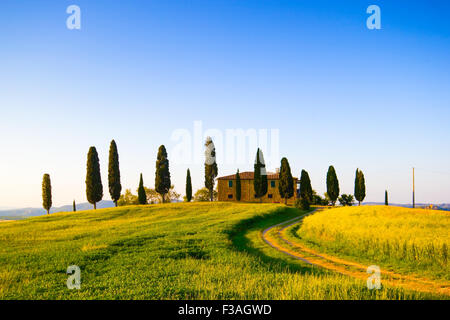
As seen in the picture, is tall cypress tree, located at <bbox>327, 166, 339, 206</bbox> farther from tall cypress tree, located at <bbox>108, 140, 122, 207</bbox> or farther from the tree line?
tall cypress tree, located at <bbox>108, 140, 122, 207</bbox>

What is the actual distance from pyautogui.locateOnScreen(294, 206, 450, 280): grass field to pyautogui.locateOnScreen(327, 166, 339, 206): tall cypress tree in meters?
39.1

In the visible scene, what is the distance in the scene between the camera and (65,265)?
1404 cm

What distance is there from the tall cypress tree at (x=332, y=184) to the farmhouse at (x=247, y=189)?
8.16 meters

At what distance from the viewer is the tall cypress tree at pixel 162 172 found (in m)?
64.2

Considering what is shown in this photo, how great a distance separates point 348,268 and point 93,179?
5249 cm

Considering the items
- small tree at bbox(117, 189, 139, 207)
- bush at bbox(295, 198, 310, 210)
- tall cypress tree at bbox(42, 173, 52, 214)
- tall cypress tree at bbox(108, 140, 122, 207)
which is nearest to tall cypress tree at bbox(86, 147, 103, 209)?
tall cypress tree at bbox(108, 140, 122, 207)

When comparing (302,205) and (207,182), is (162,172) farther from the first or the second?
(302,205)

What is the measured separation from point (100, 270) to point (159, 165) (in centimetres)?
5240

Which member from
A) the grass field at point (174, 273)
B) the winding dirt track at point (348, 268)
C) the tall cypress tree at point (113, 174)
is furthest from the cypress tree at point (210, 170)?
the winding dirt track at point (348, 268)

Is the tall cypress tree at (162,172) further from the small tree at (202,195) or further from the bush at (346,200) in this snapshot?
the bush at (346,200)

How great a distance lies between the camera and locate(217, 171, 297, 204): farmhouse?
229 feet

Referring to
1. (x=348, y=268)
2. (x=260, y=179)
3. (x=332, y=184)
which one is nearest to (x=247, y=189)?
(x=260, y=179)
